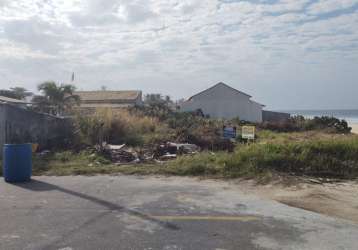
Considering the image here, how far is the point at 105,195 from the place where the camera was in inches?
349

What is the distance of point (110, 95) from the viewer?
2338 inches

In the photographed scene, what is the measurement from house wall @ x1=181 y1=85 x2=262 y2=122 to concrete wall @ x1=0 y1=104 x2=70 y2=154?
33019mm

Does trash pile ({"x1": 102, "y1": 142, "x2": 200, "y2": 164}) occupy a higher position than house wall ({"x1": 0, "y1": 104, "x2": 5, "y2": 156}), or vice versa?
house wall ({"x1": 0, "y1": 104, "x2": 5, "y2": 156})

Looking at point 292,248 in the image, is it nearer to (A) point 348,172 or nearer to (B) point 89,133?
(A) point 348,172

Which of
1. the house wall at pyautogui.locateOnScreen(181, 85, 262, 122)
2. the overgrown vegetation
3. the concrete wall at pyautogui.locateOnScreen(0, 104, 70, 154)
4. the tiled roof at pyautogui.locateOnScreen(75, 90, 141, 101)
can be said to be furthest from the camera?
the tiled roof at pyautogui.locateOnScreen(75, 90, 141, 101)

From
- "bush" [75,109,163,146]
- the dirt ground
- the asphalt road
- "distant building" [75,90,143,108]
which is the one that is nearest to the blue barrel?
the asphalt road

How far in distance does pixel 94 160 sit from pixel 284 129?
75.1 ft

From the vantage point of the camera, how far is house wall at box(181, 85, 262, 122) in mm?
50312

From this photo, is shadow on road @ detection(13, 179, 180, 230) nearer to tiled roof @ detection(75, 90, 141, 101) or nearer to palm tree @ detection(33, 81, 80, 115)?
palm tree @ detection(33, 81, 80, 115)

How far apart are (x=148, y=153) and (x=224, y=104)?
3614 centimetres

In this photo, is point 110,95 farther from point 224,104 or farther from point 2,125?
point 2,125

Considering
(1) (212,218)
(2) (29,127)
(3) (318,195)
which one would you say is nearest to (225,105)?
(2) (29,127)

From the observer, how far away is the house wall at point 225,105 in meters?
50.3

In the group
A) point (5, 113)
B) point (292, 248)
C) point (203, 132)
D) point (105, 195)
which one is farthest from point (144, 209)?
point (203, 132)
